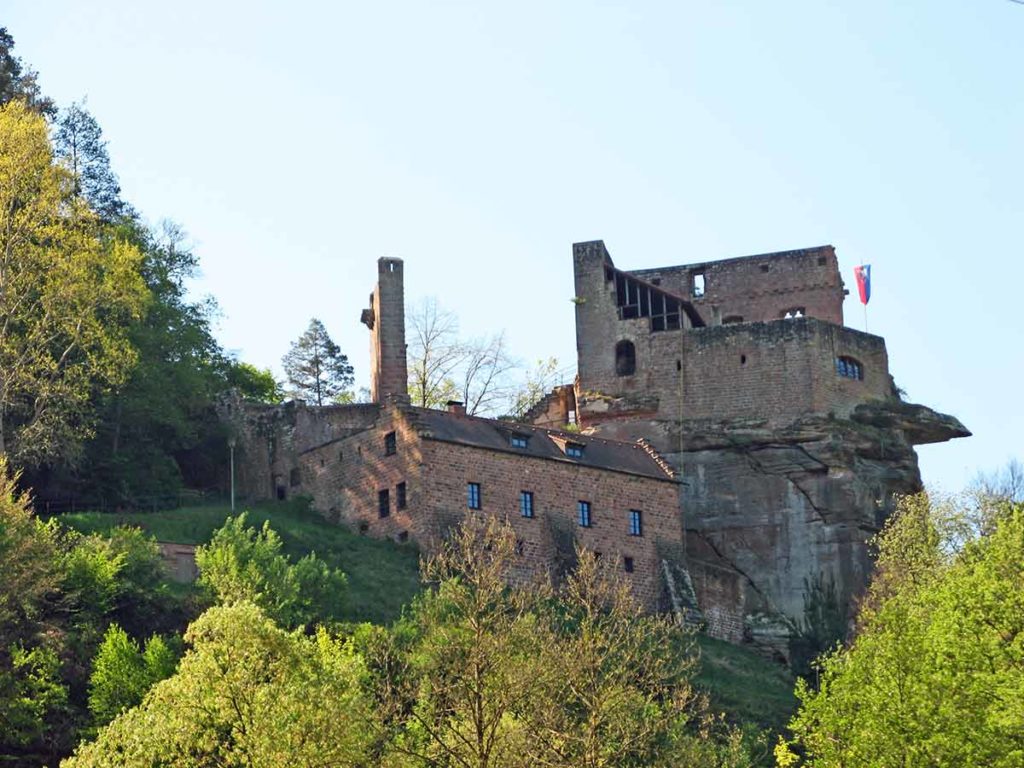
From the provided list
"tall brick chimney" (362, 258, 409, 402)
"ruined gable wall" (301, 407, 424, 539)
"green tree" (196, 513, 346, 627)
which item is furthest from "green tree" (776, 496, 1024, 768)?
"tall brick chimney" (362, 258, 409, 402)

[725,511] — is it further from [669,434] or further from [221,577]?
[221,577]

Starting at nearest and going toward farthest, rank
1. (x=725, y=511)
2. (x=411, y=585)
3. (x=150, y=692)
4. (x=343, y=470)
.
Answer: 1. (x=150, y=692)
2. (x=411, y=585)
3. (x=343, y=470)
4. (x=725, y=511)

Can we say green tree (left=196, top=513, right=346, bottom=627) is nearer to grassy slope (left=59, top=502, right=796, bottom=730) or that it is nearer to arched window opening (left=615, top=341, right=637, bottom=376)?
grassy slope (left=59, top=502, right=796, bottom=730)

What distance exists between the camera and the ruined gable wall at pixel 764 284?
246ft

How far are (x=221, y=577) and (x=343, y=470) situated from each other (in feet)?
38.7

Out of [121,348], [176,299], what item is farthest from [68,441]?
[176,299]

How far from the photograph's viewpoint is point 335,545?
186ft

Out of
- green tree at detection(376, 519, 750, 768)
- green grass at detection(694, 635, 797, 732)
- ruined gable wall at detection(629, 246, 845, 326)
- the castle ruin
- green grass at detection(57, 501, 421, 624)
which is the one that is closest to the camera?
green tree at detection(376, 519, 750, 768)

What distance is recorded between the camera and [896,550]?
188 ft

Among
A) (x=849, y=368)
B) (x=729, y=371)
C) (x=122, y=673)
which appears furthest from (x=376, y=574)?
(x=849, y=368)

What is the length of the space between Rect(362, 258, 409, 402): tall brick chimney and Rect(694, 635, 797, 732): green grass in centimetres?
1174

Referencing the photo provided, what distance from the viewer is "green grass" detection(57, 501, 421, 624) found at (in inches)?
2078

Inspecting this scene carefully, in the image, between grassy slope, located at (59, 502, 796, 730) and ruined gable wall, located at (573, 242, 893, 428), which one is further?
ruined gable wall, located at (573, 242, 893, 428)

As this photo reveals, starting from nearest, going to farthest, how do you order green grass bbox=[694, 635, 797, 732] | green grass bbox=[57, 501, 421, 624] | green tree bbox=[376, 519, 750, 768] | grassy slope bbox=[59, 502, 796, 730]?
green tree bbox=[376, 519, 750, 768] → green grass bbox=[57, 501, 421, 624] → grassy slope bbox=[59, 502, 796, 730] → green grass bbox=[694, 635, 797, 732]
